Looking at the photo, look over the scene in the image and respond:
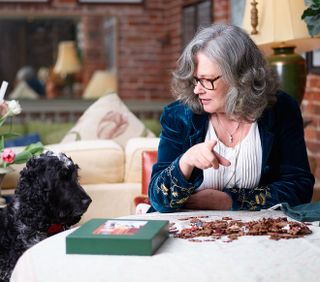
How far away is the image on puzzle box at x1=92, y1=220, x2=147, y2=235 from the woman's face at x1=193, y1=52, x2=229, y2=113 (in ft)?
1.96

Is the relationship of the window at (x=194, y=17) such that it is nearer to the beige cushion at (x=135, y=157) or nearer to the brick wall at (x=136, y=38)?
the brick wall at (x=136, y=38)

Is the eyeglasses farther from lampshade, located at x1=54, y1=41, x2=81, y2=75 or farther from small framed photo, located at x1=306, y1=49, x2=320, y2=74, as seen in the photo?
lampshade, located at x1=54, y1=41, x2=81, y2=75

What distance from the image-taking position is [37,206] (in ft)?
8.52

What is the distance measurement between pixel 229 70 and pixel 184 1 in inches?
202

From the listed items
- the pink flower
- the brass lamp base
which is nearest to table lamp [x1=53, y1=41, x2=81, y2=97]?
the brass lamp base

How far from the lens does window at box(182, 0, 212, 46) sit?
645 cm

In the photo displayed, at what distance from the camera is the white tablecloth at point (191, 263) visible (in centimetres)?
146

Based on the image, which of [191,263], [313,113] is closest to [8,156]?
[191,263]

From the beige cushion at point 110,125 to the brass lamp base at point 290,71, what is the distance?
1130 millimetres

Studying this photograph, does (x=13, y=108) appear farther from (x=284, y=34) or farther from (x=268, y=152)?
(x=268, y=152)

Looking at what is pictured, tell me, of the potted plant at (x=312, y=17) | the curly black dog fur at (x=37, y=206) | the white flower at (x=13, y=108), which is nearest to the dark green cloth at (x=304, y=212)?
the curly black dog fur at (x=37, y=206)

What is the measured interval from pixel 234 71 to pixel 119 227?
2.39 feet

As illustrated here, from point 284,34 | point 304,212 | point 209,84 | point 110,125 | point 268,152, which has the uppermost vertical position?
point 284,34

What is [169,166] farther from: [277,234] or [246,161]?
[277,234]
